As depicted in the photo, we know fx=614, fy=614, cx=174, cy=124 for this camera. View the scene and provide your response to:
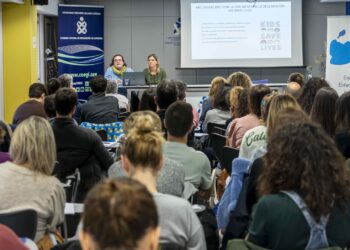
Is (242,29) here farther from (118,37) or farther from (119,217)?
(119,217)

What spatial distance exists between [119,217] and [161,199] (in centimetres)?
109

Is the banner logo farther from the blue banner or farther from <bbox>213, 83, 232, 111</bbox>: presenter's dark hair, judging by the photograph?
<bbox>213, 83, 232, 111</bbox>: presenter's dark hair

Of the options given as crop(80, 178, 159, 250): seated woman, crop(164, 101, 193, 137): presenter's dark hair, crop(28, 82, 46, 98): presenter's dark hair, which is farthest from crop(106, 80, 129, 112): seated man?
crop(80, 178, 159, 250): seated woman

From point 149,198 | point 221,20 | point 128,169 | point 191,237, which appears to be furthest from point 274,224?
point 221,20

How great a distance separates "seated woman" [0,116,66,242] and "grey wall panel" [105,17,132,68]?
373 inches

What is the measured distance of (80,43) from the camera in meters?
11.7

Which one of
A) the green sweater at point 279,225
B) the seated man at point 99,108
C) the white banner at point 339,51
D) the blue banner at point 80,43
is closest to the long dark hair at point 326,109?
the green sweater at point 279,225

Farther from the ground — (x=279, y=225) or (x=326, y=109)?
(x=326, y=109)

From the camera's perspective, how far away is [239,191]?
3377 mm

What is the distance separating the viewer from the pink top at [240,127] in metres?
4.87

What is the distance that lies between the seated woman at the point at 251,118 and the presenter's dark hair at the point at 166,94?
715 mm

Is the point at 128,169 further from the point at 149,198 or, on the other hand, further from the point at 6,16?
the point at 6,16

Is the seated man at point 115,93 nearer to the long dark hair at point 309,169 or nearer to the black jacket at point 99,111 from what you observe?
the black jacket at point 99,111

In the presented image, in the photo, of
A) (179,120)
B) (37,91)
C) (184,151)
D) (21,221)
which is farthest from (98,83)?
(21,221)
